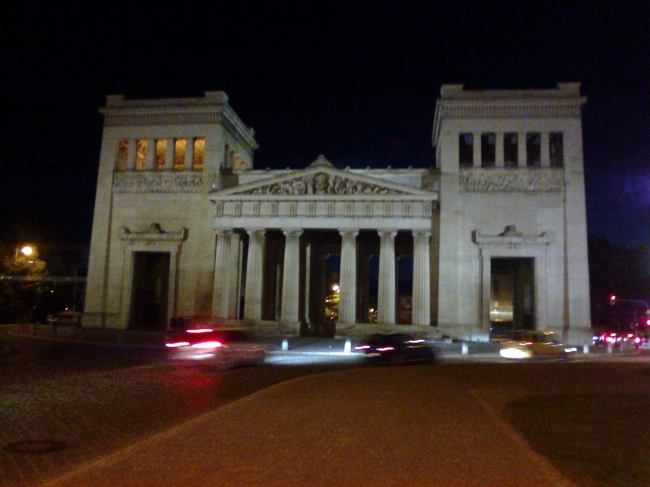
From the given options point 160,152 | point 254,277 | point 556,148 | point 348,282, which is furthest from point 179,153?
point 556,148

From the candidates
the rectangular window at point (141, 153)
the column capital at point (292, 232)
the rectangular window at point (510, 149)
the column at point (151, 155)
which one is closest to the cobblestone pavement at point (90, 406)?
the column capital at point (292, 232)

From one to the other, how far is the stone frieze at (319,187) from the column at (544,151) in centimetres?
1311

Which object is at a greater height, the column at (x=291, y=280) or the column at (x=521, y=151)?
the column at (x=521, y=151)

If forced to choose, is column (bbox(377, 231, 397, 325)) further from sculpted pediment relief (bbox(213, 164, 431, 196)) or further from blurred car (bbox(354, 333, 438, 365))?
blurred car (bbox(354, 333, 438, 365))

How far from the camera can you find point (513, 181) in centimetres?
5041

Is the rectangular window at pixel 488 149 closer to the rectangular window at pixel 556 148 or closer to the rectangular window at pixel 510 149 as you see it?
the rectangular window at pixel 510 149

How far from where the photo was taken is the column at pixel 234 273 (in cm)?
5166

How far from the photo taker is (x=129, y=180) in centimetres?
5634

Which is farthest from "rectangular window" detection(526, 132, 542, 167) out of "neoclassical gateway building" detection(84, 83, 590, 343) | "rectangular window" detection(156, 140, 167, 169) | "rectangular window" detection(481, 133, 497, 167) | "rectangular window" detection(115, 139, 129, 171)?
"rectangular window" detection(115, 139, 129, 171)

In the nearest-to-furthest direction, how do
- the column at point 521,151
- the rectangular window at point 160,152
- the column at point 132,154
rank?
1. the column at point 521,151
2. the column at point 132,154
3. the rectangular window at point 160,152

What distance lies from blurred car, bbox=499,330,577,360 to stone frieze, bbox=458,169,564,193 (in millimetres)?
19008

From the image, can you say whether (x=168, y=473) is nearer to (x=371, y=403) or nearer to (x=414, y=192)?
(x=371, y=403)

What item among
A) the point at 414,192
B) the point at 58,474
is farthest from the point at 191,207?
the point at 58,474

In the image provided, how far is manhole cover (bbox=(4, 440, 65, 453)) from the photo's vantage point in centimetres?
1043
